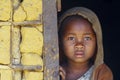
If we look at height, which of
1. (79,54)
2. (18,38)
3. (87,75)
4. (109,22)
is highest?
(109,22)

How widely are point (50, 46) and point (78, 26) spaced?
439 millimetres

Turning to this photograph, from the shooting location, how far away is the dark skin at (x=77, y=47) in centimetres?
268

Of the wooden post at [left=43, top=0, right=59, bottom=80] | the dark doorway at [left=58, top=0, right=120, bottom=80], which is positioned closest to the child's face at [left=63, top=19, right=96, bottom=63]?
the wooden post at [left=43, top=0, right=59, bottom=80]

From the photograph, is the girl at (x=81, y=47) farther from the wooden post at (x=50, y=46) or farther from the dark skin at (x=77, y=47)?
the wooden post at (x=50, y=46)

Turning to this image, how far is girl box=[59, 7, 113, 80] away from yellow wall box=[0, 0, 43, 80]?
0.33 m

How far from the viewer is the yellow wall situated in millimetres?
2357

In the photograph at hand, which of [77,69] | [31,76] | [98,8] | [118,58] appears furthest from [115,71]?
[31,76]

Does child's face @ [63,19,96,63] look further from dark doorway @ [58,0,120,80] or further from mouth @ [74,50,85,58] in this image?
dark doorway @ [58,0,120,80]

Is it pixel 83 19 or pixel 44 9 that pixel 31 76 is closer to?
pixel 44 9

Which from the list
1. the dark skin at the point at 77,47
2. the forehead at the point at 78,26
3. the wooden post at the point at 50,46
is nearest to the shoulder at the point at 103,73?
the dark skin at the point at 77,47

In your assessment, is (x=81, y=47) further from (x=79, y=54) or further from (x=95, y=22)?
(x=95, y=22)

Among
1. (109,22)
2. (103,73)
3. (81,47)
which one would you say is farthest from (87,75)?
(109,22)

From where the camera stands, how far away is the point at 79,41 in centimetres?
268

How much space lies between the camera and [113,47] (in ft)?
13.8
